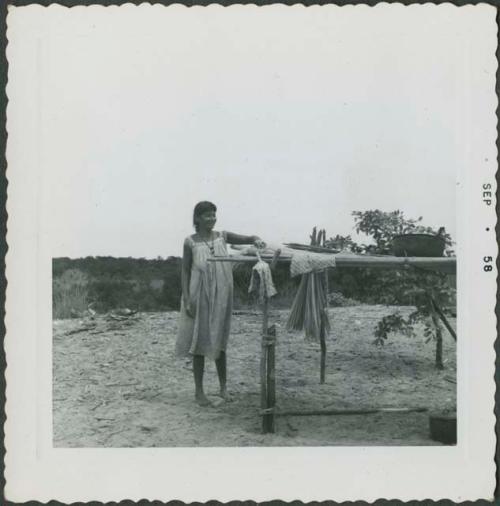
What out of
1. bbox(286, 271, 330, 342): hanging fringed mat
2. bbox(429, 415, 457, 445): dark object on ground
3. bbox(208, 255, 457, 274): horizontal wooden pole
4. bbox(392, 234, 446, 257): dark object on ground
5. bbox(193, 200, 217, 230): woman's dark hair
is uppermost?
bbox(193, 200, 217, 230): woman's dark hair

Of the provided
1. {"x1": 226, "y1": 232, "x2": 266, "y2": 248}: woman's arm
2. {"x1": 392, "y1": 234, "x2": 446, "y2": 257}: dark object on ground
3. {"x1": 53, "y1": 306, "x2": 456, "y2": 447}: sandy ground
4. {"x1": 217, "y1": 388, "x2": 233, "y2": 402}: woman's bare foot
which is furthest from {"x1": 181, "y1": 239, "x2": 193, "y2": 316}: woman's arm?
{"x1": 392, "y1": 234, "x2": 446, "y2": 257}: dark object on ground

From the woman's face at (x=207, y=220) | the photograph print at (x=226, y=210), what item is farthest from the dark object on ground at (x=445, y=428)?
the woman's face at (x=207, y=220)

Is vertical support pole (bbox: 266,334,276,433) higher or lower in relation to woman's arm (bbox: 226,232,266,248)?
lower

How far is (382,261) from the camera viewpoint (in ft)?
16.2

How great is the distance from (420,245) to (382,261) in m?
0.42

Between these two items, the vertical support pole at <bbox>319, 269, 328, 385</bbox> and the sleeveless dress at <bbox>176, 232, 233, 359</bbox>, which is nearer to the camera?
the sleeveless dress at <bbox>176, 232, 233, 359</bbox>

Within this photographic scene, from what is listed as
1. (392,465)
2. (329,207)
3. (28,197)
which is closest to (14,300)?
(28,197)

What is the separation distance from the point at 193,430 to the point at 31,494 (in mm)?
1277

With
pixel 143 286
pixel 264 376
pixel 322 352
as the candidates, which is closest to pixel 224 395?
pixel 264 376

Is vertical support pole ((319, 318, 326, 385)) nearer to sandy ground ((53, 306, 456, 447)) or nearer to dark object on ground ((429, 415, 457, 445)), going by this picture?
sandy ground ((53, 306, 456, 447))

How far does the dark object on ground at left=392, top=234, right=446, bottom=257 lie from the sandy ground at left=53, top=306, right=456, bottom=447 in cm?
124

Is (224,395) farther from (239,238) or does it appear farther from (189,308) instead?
(239,238)

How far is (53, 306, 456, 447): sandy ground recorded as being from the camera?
4859 mm

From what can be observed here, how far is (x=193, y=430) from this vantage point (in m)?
4.94
